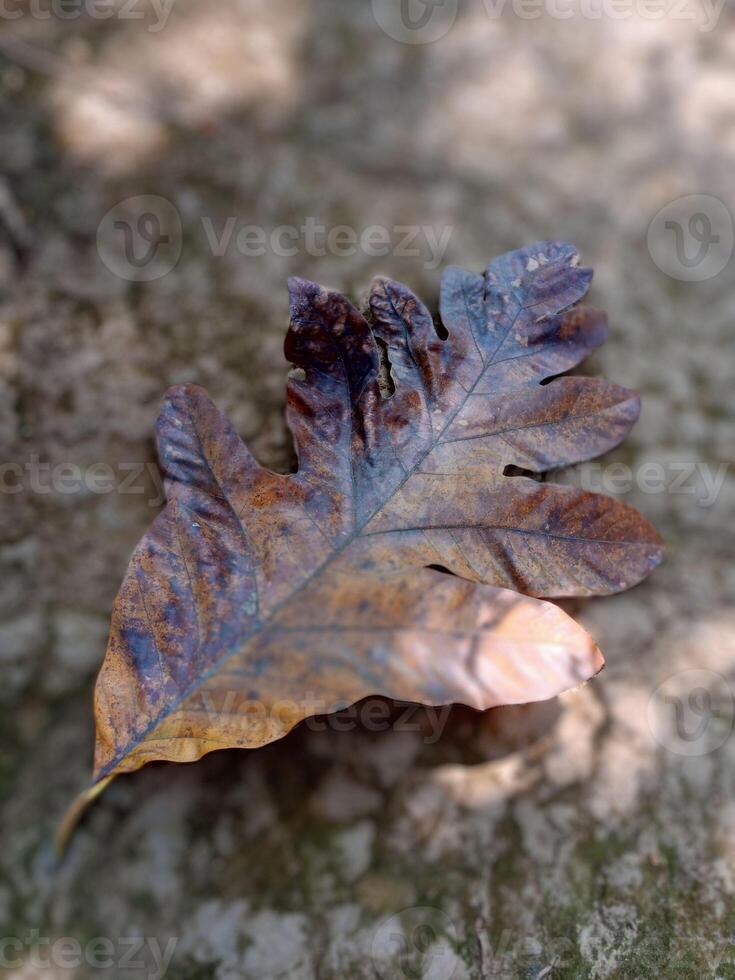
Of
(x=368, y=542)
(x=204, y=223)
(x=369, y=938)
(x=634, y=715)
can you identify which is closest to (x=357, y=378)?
(x=368, y=542)

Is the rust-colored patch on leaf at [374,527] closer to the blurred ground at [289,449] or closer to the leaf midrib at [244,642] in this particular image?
the leaf midrib at [244,642]

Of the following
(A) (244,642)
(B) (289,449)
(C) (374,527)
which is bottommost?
(A) (244,642)

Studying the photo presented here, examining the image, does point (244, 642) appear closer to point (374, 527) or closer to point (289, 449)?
point (374, 527)

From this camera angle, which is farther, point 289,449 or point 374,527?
point 289,449

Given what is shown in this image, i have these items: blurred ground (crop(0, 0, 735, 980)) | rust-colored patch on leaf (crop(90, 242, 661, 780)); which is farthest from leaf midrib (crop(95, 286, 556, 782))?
blurred ground (crop(0, 0, 735, 980))

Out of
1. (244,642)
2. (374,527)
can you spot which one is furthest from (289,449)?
(244,642)

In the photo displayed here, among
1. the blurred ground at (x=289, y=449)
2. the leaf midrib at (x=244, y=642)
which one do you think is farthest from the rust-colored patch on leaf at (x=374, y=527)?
the blurred ground at (x=289, y=449)
